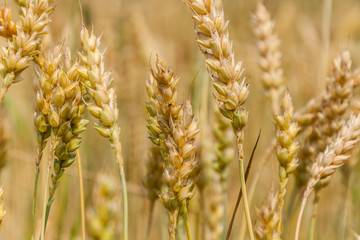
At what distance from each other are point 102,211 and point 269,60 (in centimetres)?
79

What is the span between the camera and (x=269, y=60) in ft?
4.12

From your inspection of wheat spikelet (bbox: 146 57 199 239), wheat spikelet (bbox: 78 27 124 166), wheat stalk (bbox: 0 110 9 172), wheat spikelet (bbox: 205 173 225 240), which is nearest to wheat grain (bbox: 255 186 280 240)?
wheat spikelet (bbox: 146 57 199 239)

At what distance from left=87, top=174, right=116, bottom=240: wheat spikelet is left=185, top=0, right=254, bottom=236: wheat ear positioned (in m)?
0.21

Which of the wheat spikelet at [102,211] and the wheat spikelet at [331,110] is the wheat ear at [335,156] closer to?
the wheat spikelet at [331,110]

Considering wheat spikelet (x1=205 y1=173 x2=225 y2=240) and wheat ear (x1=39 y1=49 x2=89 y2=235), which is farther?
wheat spikelet (x1=205 y1=173 x2=225 y2=240)

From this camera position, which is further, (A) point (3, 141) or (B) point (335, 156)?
(A) point (3, 141)

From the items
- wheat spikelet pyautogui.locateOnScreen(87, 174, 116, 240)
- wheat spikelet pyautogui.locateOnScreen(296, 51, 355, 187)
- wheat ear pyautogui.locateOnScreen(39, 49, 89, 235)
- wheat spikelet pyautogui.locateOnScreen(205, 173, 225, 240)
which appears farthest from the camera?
wheat spikelet pyautogui.locateOnScreen(205, 173, 225, 240)

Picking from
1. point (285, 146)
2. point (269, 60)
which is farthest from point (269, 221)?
point (269, 60)

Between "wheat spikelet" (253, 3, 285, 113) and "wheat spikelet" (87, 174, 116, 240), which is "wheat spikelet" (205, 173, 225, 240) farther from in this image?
"wheat spikelet" (87, 174, 116, 240)

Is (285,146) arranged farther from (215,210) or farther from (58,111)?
(215,210)

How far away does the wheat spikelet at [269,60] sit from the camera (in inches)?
49.3

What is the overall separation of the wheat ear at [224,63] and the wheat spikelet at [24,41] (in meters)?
0.26

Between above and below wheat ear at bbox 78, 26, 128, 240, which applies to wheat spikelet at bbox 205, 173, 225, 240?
below

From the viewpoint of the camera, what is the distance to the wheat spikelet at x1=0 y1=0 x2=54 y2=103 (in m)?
0.74
